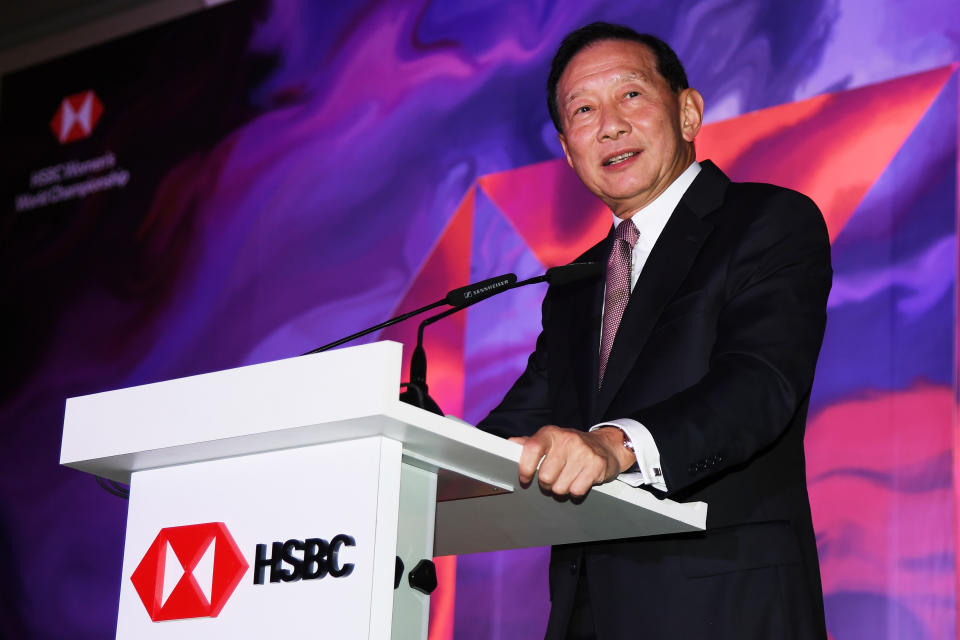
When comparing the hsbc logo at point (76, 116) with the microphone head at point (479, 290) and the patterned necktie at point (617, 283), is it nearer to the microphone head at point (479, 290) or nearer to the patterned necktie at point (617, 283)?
the patterned necktie at point (617, 283)

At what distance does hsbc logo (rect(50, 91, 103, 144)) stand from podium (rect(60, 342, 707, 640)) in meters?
3.20

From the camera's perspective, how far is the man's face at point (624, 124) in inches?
90.4

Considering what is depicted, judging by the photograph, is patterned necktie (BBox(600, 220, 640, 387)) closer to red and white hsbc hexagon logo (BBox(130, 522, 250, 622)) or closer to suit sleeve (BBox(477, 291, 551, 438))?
suit sleeve (BBox(477, 291, 551, 438))

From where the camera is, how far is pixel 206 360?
3877mm

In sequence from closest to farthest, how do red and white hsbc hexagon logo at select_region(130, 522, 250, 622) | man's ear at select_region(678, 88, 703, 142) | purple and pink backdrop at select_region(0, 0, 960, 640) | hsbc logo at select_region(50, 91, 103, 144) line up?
1. red and white hsbc hexagon logo at select_region(130, 522, 250, 622)
2. man's ear at select_region(678, 88, 703, 142)
3. purple and pink backdrop at select_region(0, 0, 960, 640)
4. hsbc logo at select_region(50, 91, 103, 144)

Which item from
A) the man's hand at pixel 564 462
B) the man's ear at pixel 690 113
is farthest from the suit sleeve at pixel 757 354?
the man's ear at pixel 690 113

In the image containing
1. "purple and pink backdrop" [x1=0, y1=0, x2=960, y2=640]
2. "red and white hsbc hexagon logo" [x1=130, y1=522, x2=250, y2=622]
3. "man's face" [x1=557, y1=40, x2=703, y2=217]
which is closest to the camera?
"red and white hsbc hexagon logo" [x1=130, y1=522, x2=250, y2=622]

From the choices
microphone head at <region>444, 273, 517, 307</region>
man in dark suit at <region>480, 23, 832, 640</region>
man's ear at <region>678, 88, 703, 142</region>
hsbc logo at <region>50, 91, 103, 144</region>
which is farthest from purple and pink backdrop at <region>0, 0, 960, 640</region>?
microphone head at <region>444, 273, 517, 307</region>

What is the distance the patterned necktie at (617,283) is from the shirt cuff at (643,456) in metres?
0.37

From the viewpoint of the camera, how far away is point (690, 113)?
2.45 meters

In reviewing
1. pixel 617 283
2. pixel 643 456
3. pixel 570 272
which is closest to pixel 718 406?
pixel 643 456

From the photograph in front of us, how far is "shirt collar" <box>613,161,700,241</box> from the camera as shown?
2160 millimetres

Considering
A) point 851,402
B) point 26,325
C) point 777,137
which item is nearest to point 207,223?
point 26,325

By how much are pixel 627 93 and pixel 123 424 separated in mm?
1303
